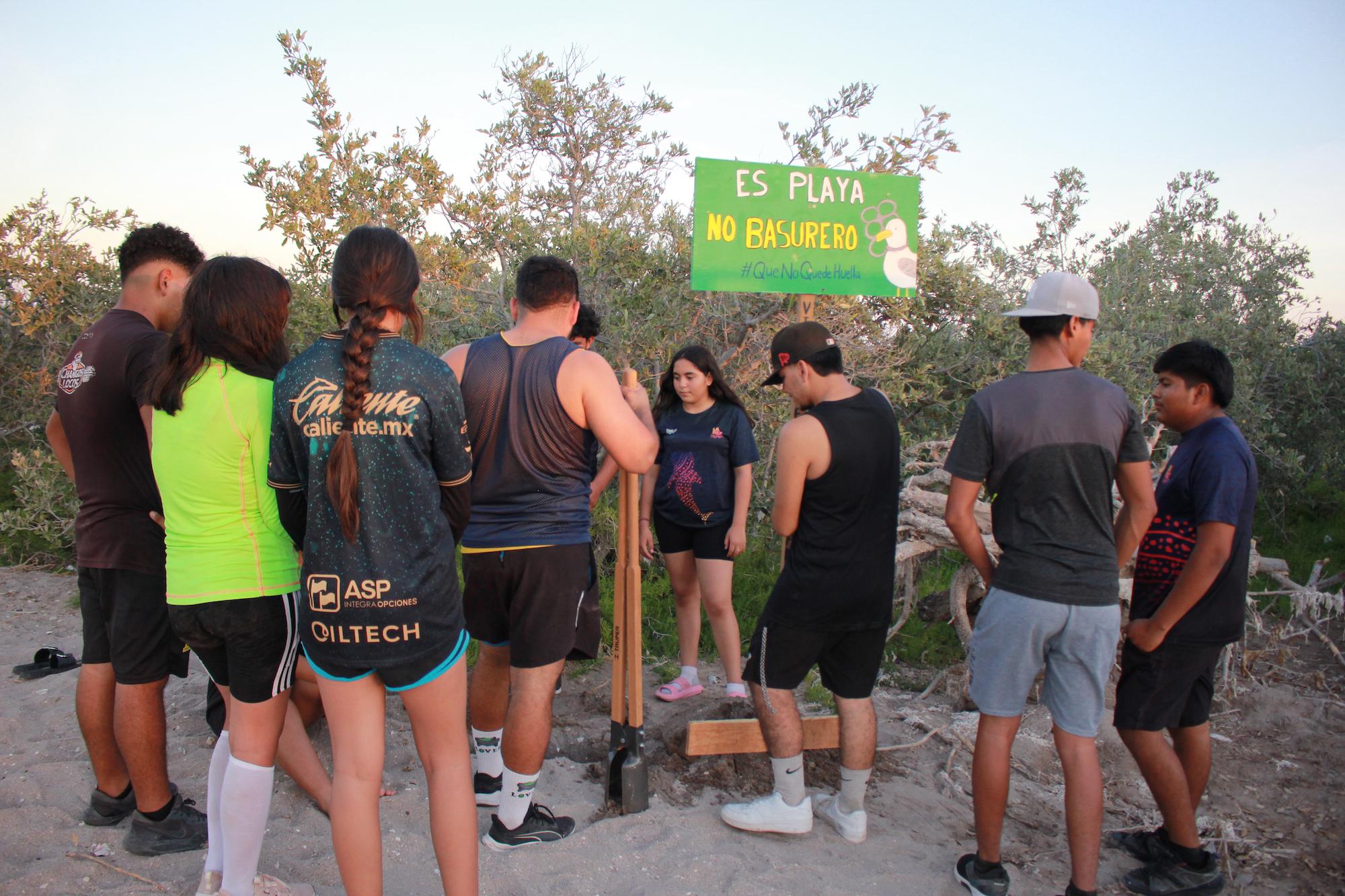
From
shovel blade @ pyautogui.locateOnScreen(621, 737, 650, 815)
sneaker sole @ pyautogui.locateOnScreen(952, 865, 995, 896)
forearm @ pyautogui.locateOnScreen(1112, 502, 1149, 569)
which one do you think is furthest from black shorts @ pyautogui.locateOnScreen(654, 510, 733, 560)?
forearm @ pyautogui.locateOnScreen(1112, 502, 1149, 569)

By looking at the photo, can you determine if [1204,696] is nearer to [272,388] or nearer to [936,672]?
[936,672]

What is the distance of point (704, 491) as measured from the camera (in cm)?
444

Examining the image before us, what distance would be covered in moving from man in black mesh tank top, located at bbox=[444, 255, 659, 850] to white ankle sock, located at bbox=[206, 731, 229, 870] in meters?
0.89

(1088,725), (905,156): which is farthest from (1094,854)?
(905,156)

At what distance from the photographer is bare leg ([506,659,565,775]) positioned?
2986 mm

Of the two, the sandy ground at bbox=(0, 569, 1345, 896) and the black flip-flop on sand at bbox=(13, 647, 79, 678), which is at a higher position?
the black flip-flop on sand at bbox=(13, 647, 79, 678)

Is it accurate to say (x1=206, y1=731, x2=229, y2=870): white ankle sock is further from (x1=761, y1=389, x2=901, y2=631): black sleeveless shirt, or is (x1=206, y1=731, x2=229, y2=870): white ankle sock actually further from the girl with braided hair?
(x1=761, y1=389, x2=901, y2=631): black sleeveless shirt

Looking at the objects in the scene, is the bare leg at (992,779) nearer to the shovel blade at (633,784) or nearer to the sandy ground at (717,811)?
the sandy ground at (717,811)

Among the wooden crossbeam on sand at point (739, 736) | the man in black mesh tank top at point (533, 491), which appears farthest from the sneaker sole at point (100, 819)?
the wooden crossbeam on sand at point (739, 736)

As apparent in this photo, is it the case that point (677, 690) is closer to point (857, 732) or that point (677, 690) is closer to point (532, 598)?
point (857, 732)

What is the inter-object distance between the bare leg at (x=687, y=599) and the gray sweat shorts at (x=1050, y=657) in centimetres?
194

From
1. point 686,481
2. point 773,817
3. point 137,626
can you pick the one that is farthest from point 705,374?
point 137,626

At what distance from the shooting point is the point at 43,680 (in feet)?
14.6

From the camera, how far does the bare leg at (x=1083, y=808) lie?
280 centimetres
